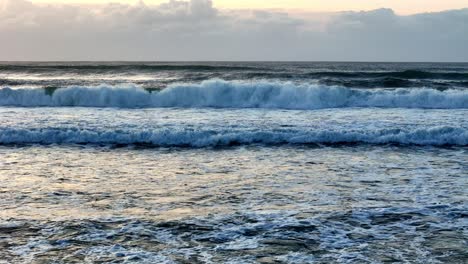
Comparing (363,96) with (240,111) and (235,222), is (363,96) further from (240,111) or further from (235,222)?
(235,222)

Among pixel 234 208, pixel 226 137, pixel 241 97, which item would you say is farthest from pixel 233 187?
pixel 241 97

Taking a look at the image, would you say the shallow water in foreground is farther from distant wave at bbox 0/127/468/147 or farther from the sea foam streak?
the sea foam streak

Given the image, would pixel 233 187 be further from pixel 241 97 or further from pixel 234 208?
pixel 241 97

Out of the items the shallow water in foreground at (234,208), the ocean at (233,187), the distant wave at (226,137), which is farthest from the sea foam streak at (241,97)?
the shallow water in foreground at (234,208)

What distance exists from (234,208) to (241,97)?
51.1ft

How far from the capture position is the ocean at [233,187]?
5.45 meters

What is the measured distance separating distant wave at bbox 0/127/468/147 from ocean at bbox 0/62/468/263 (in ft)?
0.15

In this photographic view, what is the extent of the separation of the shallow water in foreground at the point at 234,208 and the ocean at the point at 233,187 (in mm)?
22

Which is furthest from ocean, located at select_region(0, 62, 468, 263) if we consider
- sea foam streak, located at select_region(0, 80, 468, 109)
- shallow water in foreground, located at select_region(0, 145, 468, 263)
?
sea foam streak, located at select_region(0, 80, 468, 109)

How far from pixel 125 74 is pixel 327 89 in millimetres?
20915

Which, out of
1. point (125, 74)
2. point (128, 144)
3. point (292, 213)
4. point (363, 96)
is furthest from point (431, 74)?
point (292, 213)

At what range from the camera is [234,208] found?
6.85m

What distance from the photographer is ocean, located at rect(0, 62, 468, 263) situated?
17.9 feet

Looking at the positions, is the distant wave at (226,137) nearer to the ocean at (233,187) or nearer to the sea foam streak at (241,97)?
the ocean at (233,187)
